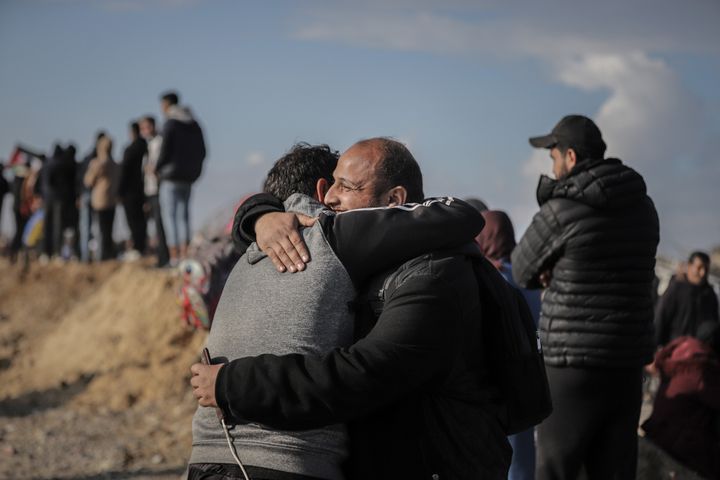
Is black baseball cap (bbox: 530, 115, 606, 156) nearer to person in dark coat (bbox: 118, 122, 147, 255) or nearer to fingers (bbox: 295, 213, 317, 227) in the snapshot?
fingers (bbox: 295, 213, 317, 227)

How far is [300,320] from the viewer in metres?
2.59

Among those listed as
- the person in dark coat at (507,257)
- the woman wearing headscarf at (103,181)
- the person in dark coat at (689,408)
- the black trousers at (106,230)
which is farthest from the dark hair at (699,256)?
the black trousers at (106,230)

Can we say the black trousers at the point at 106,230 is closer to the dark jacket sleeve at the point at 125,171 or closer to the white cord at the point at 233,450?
the dark jacket sleeve at the point at 125,171

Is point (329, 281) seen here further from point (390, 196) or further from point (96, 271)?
point (96, 271)

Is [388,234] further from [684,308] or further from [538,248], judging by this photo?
[684,308]

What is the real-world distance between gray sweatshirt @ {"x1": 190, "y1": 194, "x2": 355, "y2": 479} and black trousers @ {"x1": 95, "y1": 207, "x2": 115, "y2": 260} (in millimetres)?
13002

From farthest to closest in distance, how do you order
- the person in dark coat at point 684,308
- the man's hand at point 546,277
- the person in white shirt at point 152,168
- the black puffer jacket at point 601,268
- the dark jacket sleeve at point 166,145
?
1. the person in white shirt at point 152,168
2. the dark jacket sleeve at point 166,145
3. the person in dark coat at point 684,308
4. the man's hand at point 546,277
5. the black puffer jacket at point 601,268

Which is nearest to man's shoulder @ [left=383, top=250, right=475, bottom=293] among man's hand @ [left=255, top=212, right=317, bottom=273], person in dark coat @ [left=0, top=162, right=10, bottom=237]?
man's hand @ [left=255, top=212, right=317, bottom=273]

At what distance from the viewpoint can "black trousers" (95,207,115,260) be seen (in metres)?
15.2

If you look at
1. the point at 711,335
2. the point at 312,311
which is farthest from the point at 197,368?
the point at 711,335

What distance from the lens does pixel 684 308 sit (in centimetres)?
878

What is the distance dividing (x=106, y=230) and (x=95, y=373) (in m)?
3.10

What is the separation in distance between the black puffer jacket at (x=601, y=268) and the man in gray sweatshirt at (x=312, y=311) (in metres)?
1.89

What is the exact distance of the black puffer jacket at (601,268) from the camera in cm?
445
